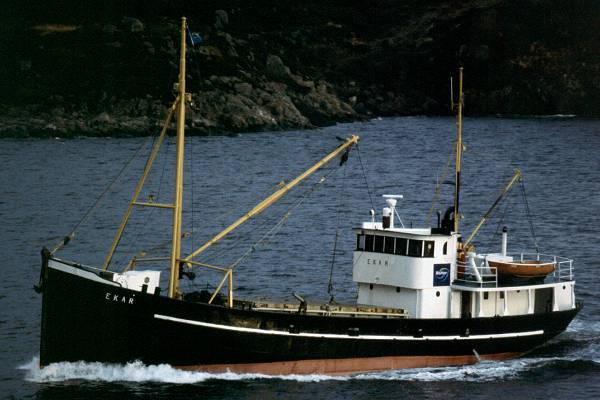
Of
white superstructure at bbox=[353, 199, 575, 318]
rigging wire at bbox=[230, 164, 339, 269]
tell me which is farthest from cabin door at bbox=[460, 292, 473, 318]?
rigging wire at bbox=[230, 164, 339, 269]

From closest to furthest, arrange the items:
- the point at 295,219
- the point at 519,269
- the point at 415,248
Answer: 1. the point at 415,248
2. the point at 519,269
3. the point at 295,219

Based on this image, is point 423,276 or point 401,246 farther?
point 401,246

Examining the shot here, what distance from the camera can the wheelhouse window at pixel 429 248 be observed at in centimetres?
5206

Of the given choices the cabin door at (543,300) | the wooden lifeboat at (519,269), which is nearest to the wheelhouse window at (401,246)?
the wooden lifeboat at (519,269)

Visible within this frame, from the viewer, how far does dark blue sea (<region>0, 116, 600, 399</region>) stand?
49.4 metres

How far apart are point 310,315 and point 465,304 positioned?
8033mm

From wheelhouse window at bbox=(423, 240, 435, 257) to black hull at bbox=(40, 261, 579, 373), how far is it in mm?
2785

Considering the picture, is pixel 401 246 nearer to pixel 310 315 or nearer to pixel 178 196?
pixel 310 315

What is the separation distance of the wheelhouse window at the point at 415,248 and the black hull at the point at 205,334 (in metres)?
2.80

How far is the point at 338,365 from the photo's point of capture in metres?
50.3

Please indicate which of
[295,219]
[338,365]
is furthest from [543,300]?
[295,219]

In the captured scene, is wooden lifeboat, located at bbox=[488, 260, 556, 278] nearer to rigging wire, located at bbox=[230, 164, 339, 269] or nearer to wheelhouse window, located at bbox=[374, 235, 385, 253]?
wheelhouse window, located at bbox=[374, 235, 385, 253]

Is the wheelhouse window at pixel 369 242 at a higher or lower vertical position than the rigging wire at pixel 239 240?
higher

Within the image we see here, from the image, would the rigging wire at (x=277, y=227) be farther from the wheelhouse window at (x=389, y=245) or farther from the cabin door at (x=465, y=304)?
the cabin door at (x=465, y=304)
